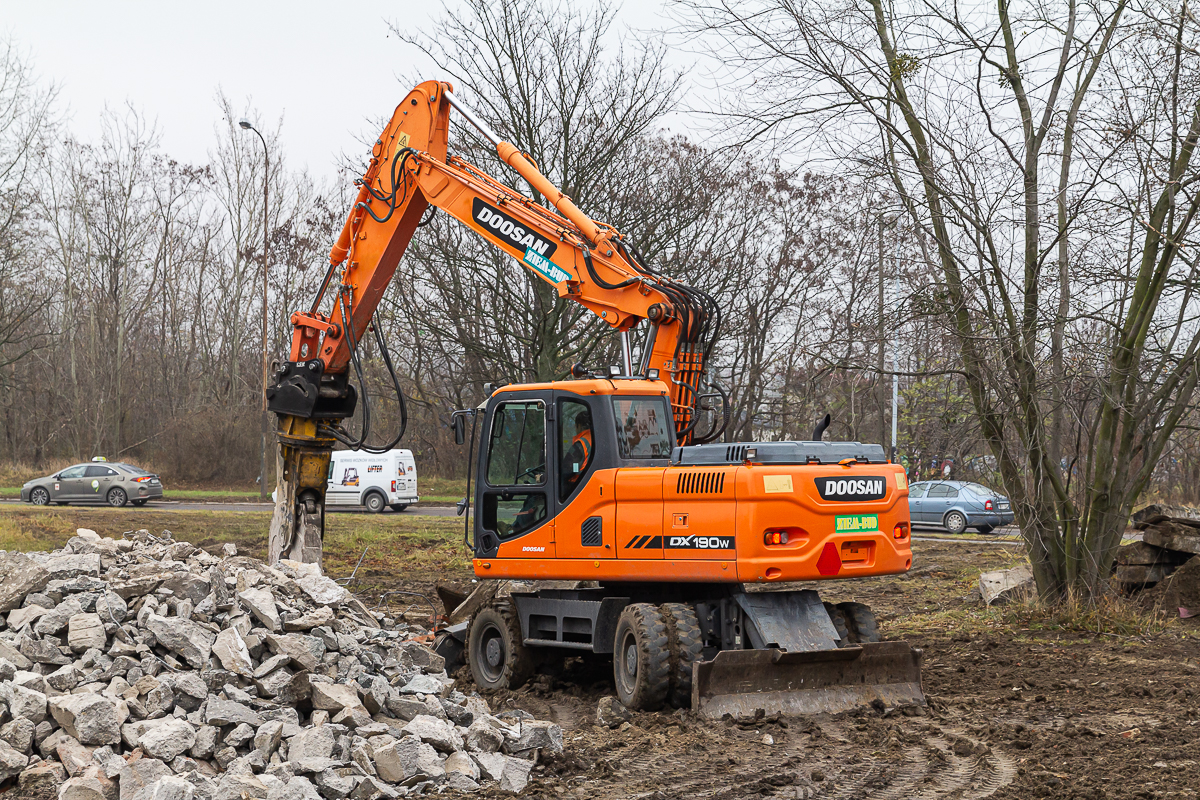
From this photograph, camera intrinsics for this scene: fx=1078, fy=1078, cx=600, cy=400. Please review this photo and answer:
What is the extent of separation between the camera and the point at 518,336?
17.6 m

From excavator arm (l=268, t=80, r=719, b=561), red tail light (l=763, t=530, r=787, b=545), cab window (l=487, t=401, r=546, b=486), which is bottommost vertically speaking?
red tail light (l=763, t=530, r=787, b=545)

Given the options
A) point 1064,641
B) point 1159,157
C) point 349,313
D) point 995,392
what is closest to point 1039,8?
point 1159,157

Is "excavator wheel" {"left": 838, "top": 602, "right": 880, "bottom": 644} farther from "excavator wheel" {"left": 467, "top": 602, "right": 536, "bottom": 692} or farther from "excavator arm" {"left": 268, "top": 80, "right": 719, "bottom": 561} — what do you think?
"excavator wheel" {"left": 467, "top": 602, "right": 536, "bottom": 692}

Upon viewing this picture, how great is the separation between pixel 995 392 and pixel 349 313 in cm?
663

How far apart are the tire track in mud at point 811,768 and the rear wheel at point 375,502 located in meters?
21.8

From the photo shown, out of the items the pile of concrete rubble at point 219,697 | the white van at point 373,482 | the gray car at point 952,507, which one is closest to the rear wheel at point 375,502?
the white van at point 373,482

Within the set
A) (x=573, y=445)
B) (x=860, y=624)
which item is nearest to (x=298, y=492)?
(x=573, y=445)

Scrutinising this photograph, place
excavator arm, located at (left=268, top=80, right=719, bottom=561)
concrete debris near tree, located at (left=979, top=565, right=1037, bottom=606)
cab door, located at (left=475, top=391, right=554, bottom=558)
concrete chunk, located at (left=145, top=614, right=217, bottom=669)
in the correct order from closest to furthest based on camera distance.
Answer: concrete chunk, located at (left=145, top=614, right=217, bottom=669)
cab door, located at (left=475, top=391, right=554, bottom=558)
excavator arm, located at (left=268, top=80, right=719, bottom=561)
concrete debris near tree, located at (left=979, top=565, right=1037, bottom=606)

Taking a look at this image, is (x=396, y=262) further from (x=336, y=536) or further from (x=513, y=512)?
(x=336, y=536)

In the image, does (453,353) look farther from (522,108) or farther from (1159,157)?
(1159,157)

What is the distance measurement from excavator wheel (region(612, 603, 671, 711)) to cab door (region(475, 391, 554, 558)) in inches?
38.0

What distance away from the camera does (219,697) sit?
6.36 m

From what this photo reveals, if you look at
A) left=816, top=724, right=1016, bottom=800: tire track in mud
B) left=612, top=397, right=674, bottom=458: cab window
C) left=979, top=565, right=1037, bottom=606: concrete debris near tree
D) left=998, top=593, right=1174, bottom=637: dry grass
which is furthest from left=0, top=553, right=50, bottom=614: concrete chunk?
left=979, top=565, right=1037, bottom=606: concrete debris near tree

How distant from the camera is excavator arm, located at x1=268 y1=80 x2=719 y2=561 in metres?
9.12
